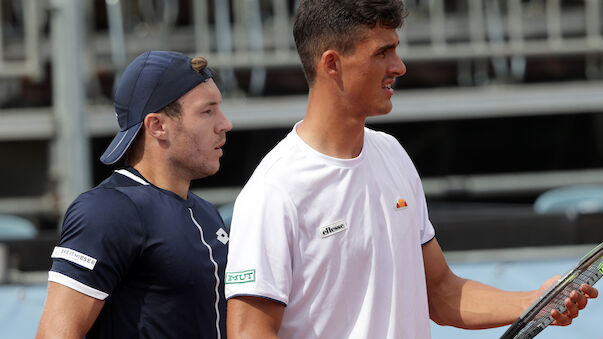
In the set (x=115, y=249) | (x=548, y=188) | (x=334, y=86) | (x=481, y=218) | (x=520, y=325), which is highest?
(x=334, y=86)

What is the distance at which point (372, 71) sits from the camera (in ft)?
6.22

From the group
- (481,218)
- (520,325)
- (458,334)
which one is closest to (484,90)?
(481,218)

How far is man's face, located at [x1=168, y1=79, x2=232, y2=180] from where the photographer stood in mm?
2318

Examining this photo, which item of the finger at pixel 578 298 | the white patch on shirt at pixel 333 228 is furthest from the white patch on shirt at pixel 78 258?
the finger at pixel 578 298

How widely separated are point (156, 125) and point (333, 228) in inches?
27.1

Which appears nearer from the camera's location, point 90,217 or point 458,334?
point 90,217

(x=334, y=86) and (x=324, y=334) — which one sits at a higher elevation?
(x=334, y=86)

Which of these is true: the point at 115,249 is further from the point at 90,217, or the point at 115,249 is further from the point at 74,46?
the point at 74,46

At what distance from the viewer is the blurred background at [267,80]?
691cm

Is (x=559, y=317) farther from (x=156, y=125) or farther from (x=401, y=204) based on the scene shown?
(x=156, y=125)

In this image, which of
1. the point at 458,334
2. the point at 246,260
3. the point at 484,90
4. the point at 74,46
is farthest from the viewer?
the point at 484,90

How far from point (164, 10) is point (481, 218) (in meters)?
3.77

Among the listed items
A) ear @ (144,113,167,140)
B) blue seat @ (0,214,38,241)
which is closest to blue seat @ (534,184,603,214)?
blue seat @ (0,214,38,241)

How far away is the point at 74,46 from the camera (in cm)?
670
